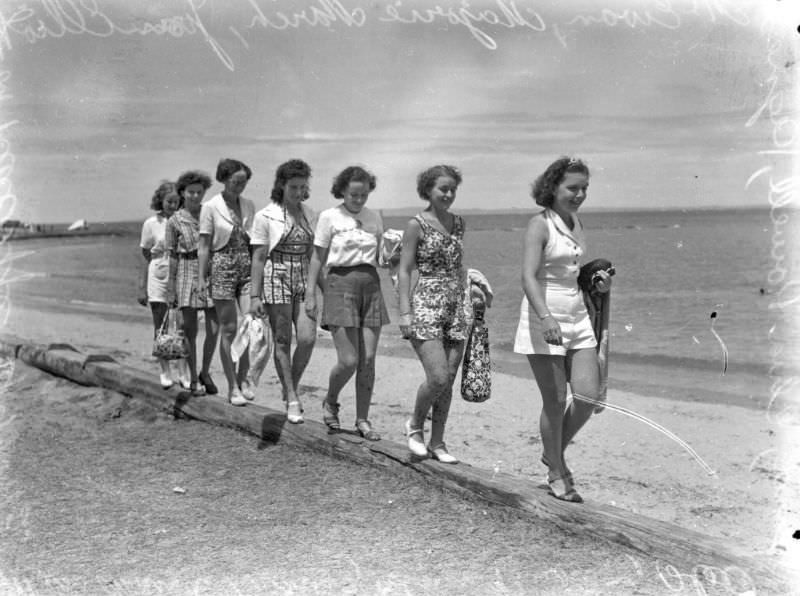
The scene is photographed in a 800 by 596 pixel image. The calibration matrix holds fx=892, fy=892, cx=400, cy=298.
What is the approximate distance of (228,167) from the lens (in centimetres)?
611

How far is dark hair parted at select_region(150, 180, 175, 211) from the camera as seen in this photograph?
7605 millimetres

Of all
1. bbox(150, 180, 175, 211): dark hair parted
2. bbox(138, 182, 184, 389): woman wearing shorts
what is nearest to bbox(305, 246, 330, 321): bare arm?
bbox(138, 182, 184, 389): woman wearing shorts

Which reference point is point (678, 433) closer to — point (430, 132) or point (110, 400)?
point (430, 132)

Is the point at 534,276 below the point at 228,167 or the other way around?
below

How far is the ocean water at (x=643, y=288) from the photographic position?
42.6 ft

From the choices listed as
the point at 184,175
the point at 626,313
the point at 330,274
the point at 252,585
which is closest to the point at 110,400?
the point at 184,175

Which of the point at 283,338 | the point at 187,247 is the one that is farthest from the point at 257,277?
the point at 187,247

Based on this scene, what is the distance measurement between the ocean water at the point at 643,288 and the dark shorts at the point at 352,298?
643 mm

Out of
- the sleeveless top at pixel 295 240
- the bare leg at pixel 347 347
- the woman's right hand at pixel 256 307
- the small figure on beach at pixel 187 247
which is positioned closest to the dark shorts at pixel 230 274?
the small figure on beach at pixel 187 247

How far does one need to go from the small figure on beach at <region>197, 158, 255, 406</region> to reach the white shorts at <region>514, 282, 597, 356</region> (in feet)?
8.25

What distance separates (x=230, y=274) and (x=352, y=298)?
1.36m

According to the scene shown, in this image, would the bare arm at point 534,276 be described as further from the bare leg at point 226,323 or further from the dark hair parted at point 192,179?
the dark hair parted at point 192,179

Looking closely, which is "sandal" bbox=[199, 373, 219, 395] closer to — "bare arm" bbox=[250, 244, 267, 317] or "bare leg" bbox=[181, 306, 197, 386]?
"bare leg" bbox=[181, 306, 197, 386]

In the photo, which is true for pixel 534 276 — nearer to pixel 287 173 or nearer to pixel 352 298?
pixel 352 298
